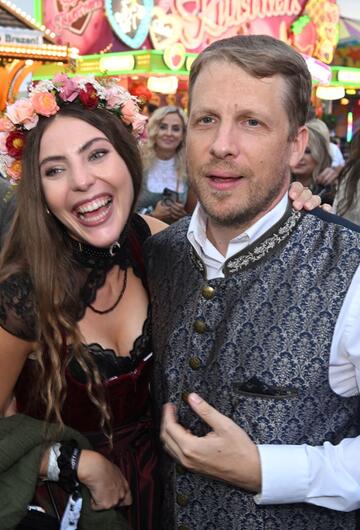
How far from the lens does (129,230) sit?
2.25 m

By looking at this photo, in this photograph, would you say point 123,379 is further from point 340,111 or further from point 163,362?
point 340,111

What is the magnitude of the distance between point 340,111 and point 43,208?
62.8ft

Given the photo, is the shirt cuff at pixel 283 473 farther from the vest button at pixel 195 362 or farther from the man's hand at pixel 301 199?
the man's hand at pixel 301 199

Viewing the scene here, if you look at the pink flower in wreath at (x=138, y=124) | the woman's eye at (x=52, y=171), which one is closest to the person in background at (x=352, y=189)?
the pink flower in wreath at (x=138, y=124)

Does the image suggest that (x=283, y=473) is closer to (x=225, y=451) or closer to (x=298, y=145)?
(x=225, y=451)

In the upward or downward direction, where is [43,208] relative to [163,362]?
upward

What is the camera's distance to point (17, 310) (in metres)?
1.83

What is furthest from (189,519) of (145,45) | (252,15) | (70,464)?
(252,15)

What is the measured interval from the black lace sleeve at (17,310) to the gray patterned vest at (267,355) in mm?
412

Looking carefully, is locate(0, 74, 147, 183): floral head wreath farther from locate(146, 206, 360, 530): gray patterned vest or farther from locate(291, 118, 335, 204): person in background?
locate(291, 118, 335, 204): person in background

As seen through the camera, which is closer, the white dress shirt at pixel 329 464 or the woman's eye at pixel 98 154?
the white dress shirt at pixel 329 464

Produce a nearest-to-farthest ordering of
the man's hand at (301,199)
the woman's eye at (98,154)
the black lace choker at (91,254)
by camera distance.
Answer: the man's hand at (301,199), the woman's eye at (98,154), the black lace choker at (91,254)

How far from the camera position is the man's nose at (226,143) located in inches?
60.3

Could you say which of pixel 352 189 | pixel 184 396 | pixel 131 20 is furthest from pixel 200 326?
pixel 131 20
